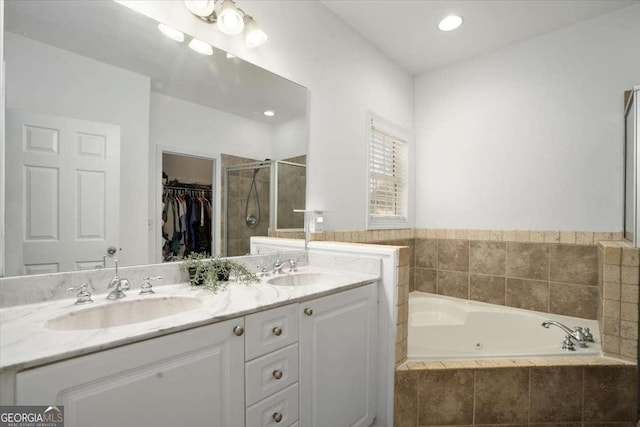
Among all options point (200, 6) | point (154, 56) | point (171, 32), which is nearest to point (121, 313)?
point (154, 56)

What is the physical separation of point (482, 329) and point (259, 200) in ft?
6.90

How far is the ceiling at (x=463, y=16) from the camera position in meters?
2.20

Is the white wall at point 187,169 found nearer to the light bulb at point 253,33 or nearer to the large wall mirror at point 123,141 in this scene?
the large wall mirror at point 123,141

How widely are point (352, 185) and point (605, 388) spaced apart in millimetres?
1917

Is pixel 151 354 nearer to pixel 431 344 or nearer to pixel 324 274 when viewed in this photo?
pixel 324 274

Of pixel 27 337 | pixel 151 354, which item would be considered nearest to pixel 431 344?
pixel 151 354

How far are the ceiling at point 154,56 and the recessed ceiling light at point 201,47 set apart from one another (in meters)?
0.02

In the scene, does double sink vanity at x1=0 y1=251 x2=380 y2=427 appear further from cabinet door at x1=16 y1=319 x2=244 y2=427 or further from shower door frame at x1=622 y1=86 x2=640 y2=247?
shower door frame at x1=622 y1=86 x2=640 y2=247

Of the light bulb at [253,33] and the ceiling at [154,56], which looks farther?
the light bulb at [253,33]

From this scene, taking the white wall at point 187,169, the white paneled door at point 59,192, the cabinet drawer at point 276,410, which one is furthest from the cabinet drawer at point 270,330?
the white wall at point 187,169

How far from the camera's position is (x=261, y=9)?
1.83 meters

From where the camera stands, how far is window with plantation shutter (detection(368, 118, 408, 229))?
108 inches

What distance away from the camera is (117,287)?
4.08 feet

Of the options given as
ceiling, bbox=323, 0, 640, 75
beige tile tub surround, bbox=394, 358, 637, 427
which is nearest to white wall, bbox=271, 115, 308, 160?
ceiling, bbox=323, 0, 640, 75
